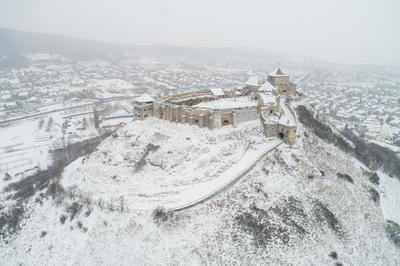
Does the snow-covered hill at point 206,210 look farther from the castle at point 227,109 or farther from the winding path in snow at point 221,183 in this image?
the castle at point 227,109

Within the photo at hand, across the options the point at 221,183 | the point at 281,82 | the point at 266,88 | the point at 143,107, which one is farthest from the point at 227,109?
the point at 281,82

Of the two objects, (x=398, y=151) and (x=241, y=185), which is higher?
(x=241, y=185)

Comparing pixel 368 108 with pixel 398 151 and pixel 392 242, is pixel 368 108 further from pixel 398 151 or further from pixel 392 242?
pixel 392 242

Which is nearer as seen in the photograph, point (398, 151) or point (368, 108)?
point (398, 151)

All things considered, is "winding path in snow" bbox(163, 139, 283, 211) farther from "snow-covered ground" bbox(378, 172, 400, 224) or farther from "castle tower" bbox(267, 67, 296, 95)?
"castle tower" bbox(267, 67, 296, 95)

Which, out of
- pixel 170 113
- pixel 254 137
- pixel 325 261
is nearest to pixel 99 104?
pixel 170 113

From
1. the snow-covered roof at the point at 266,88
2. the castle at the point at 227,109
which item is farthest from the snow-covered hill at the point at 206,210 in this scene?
the snow-covered roof at the point at 266,88

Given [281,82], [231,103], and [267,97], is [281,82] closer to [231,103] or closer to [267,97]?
[267,97]
